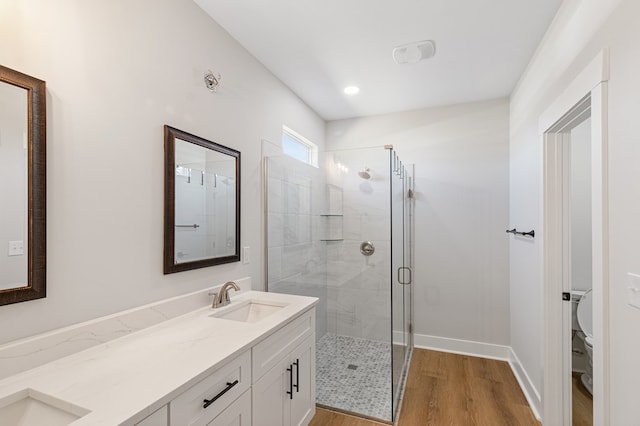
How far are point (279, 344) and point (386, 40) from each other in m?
2.07

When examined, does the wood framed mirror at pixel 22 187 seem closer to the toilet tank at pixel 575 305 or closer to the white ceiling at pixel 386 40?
the white ceiling at pixel 386 40

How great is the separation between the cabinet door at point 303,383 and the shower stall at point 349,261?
1.53 feet

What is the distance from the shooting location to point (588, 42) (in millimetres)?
1473

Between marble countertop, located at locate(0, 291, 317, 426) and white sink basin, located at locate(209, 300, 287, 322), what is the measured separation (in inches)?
12.7

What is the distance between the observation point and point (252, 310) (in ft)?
6.71

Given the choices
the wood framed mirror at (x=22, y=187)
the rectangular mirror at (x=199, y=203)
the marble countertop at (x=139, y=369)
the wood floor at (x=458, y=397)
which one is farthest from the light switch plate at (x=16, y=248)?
the wood floor at (x=458, y=397)

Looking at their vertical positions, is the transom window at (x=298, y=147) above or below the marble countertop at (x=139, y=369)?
above

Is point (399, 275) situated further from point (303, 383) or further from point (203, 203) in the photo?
point (203, 203)

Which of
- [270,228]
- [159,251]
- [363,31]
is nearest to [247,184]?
[270,228]

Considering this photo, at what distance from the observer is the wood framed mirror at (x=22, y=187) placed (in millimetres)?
1024

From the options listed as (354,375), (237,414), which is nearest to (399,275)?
(354,375)

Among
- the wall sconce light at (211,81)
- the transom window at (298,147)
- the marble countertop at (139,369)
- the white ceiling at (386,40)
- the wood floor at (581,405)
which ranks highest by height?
the white ceiling at (386,40)

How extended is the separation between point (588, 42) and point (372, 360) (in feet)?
8.33

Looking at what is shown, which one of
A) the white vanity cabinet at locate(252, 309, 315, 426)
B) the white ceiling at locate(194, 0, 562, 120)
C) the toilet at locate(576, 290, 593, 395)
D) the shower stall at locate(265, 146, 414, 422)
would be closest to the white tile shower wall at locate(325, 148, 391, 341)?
the shower stall at locate(265, 146, 414, 422)
